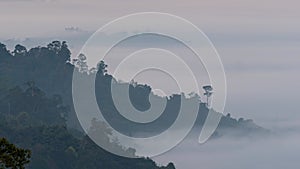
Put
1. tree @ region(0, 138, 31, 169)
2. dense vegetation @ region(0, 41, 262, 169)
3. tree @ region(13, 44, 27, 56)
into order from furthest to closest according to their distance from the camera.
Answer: tree @ region(13, 44, 27, 56) → dense vegetation @ region(0, 41, 262, 169) → tree @ region(0, 138, 31, 169)

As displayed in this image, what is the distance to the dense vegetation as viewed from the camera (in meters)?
88.5

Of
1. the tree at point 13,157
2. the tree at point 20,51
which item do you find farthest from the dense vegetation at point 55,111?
the tree at point 13,157

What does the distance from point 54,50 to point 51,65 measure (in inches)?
94.6

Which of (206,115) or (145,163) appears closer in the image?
(145,163)

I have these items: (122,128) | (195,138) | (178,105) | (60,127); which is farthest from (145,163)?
(195,138)

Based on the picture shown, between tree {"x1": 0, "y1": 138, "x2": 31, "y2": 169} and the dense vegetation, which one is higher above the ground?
the dense vegetation

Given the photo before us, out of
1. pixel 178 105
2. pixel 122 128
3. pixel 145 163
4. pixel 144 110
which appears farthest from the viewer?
pixel 178 105

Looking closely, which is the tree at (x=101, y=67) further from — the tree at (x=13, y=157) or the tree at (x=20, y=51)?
the tree at (x=13, y=157)

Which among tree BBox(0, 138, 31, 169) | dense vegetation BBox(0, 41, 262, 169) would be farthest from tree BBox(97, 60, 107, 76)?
tree BBox(0, 138, 31, 169)

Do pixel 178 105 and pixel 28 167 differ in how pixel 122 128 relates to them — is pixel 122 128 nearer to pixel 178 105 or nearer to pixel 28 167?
pixel 178 105

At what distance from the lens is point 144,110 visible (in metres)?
140

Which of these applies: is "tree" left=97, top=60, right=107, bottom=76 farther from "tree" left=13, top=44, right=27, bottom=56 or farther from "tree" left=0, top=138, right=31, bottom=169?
"tree" left=0, top=138, right=31, bottom=169

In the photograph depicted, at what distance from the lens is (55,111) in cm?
10981

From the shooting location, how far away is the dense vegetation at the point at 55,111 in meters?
88.5
